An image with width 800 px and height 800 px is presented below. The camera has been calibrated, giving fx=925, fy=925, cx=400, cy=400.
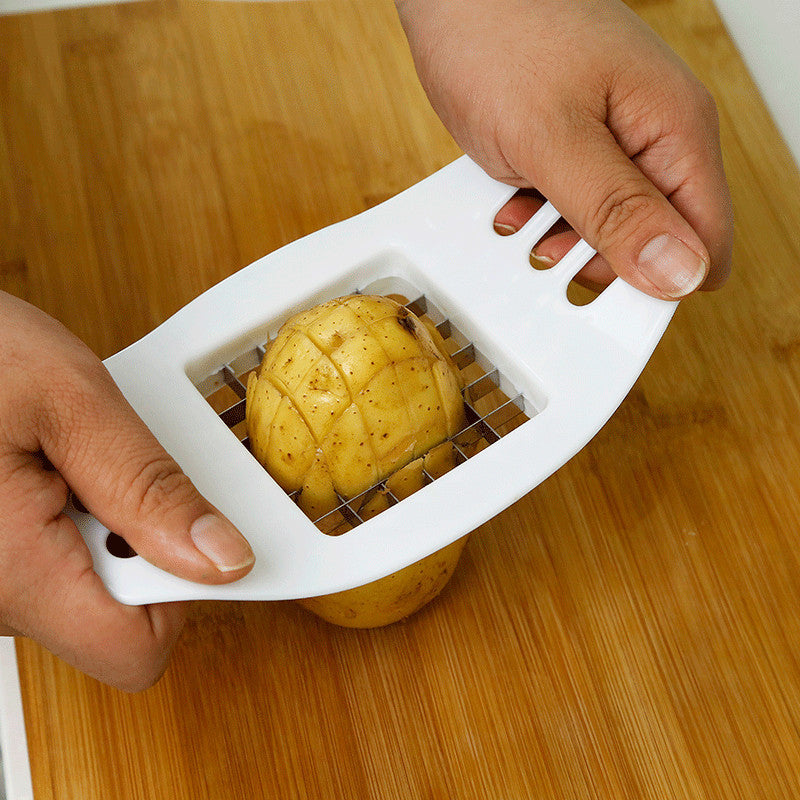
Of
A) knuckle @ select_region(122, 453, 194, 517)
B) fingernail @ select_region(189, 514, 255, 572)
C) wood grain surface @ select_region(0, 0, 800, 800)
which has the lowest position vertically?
wood grain surface @ select_region(0, 0, 800, 800)

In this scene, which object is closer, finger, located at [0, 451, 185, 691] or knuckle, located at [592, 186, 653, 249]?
finger, located at [0, 451, 185, 691]

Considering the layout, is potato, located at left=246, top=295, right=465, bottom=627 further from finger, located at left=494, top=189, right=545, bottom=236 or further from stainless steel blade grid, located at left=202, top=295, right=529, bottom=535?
finger, located at left=494, top=189, right=545, bottom=236

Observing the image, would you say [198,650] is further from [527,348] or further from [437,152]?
[437,152]

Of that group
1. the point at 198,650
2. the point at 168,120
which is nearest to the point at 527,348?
the point at 198,650

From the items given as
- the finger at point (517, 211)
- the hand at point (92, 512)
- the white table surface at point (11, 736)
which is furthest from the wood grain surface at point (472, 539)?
the finger at point (517, 211)

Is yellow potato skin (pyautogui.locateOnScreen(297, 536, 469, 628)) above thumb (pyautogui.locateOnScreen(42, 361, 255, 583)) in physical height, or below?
below

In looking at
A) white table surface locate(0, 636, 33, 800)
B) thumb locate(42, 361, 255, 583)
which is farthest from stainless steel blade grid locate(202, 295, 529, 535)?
white table surface locate(0, 636, 33, 800)

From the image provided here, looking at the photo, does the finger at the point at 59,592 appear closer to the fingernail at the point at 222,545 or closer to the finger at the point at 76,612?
the finger at the point at 76,612
